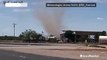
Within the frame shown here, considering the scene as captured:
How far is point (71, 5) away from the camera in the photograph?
52469 millimetres

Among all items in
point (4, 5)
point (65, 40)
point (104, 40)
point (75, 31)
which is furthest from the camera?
point (75, 31)

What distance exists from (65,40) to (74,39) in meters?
5.30

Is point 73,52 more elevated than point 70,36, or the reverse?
point 73,52

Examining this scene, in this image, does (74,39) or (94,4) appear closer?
(94,4)

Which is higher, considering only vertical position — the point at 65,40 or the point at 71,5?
the point at 71,5

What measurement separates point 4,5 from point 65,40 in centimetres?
11944

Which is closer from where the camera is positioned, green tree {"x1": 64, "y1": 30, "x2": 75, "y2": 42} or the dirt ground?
the dirt ground

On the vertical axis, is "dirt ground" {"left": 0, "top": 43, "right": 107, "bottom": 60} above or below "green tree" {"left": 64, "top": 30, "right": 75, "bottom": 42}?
above

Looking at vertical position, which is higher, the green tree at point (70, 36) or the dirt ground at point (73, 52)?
the dirt ground at point (73, 52)

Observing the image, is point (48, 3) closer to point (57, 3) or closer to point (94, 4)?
point (57, 3)

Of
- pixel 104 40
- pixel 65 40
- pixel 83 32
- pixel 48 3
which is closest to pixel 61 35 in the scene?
pixel 65 40

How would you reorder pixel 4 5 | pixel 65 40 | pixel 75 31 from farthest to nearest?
1. pixel 75 31
2. pixel 65 40
3. pixel 4 5

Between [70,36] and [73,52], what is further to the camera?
[70,36]

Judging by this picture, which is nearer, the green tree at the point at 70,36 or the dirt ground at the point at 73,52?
the dirt ground at the point at 73,52
